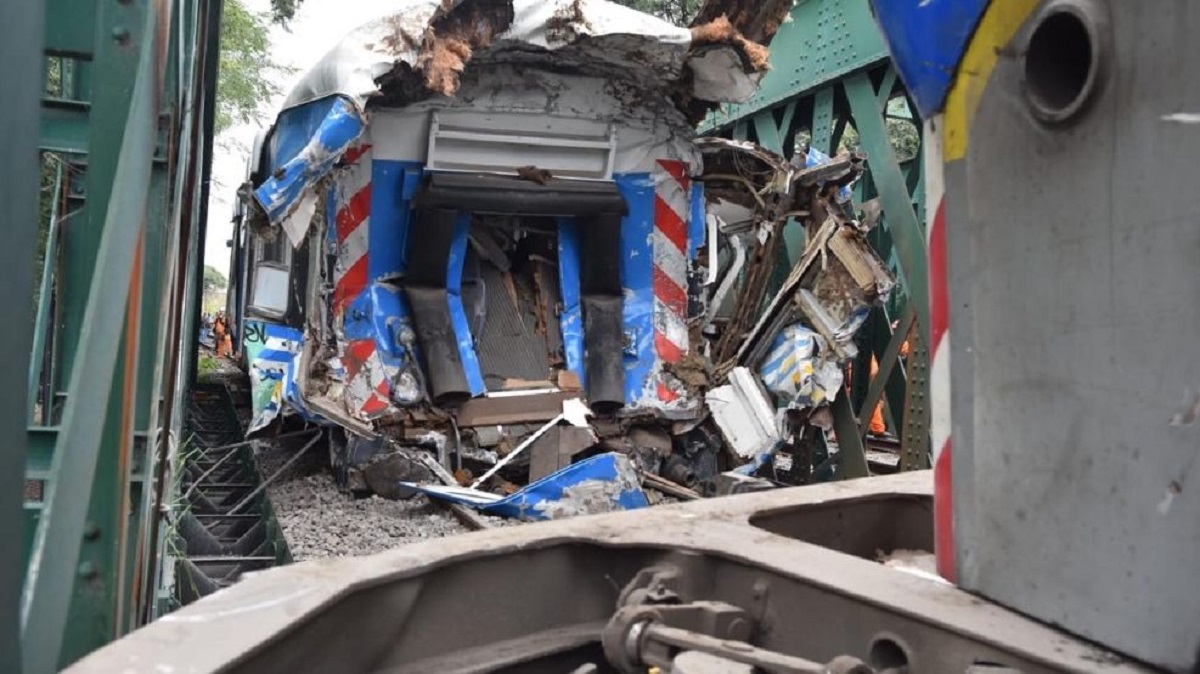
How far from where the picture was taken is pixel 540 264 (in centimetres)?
654

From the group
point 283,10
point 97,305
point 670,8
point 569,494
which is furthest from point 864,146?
point 283,10

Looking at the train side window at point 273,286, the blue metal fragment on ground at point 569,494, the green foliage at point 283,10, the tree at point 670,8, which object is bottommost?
the blue metal fragment on ground at point 569,494

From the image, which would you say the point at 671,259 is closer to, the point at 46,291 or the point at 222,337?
the point at 46,291

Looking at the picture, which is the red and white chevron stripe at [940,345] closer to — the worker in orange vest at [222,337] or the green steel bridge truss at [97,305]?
the green steel bridge truss at [97,305]

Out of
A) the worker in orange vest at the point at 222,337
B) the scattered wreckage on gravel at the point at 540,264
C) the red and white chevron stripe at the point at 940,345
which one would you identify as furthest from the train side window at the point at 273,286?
the worker in orange vest at the point at 222,337

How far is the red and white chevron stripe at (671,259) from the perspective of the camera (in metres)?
6.47

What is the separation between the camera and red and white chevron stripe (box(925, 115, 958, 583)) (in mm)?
1452

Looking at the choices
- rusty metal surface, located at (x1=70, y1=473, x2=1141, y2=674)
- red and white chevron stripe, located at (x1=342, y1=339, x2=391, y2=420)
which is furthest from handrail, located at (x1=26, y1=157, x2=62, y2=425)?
red and white chevron stripe, located at (x1=342, y1=339, x2=391, y2=420)

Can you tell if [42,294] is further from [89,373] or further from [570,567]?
[570,567]

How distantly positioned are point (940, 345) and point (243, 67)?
2042 cm

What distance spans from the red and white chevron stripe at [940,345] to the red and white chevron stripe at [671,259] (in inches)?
193

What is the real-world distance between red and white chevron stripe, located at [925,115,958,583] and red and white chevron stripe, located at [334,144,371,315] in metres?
4.64

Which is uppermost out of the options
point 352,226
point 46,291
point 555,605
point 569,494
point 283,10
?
point 283,10

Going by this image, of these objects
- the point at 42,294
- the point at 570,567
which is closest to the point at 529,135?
the point at 42,294
